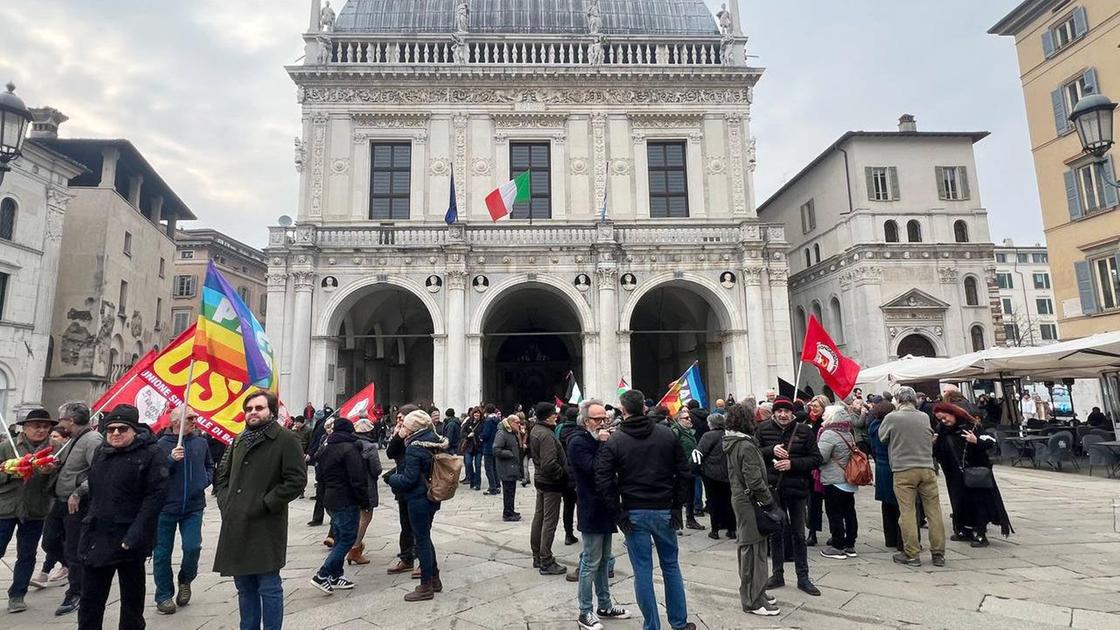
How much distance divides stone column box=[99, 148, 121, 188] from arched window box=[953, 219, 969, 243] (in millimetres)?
40799

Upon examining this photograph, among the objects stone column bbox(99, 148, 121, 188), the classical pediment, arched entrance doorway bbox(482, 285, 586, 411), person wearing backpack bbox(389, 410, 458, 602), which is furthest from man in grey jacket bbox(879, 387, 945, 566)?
stone column bbox(99, 148, 121, 188)

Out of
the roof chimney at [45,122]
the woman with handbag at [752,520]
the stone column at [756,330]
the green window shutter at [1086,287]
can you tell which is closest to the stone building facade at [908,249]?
the green window shutter at [1086,287]

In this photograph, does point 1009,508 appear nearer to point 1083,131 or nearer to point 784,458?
point 1083,131

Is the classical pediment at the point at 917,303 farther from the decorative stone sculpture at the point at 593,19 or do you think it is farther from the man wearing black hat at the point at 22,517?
the man wearing black hat at the point at 22,517

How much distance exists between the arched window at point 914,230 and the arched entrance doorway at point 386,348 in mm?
22633

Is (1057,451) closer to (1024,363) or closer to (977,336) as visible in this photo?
(1024,363)

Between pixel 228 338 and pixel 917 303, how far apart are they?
28534mm

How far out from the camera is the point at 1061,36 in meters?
24.2

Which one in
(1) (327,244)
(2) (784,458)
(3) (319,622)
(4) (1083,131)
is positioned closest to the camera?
(3) (319,622)

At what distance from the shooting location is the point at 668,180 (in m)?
26.1

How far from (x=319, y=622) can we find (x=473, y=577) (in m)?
1.85

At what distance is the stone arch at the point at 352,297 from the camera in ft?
73.5

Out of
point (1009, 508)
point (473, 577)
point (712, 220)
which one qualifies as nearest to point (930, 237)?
point (712, 220)

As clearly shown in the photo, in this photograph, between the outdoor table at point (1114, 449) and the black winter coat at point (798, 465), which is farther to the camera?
the outdoor table at point (1114, 449)
